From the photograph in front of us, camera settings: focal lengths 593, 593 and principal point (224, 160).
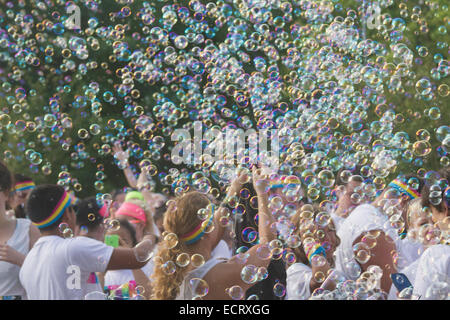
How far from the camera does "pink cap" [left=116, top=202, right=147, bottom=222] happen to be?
4.95 metres

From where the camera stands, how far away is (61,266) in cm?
334

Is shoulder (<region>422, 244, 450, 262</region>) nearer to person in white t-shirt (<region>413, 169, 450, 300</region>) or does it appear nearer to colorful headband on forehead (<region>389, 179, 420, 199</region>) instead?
person in white t-shirt (<region>413, 169, 450, 300</region>)

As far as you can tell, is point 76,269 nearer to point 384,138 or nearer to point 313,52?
point 384,138

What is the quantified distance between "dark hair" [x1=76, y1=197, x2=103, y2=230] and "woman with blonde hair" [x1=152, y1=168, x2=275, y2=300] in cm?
110

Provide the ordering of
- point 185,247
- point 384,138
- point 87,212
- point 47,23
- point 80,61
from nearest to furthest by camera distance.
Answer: point 185,247
point 87,212
point 384,138
point 47,23
point 80,61

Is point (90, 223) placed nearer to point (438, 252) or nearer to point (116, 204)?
point (116, 204)

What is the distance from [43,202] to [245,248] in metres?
1.32

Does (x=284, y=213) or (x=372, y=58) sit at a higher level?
(x=372, y=58)

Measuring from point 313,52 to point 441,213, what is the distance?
12.1 ft

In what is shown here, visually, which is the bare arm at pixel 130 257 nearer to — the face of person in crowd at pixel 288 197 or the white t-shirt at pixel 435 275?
the face of person in crowd at pixel 288 197

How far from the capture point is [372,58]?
8516 millimetres
